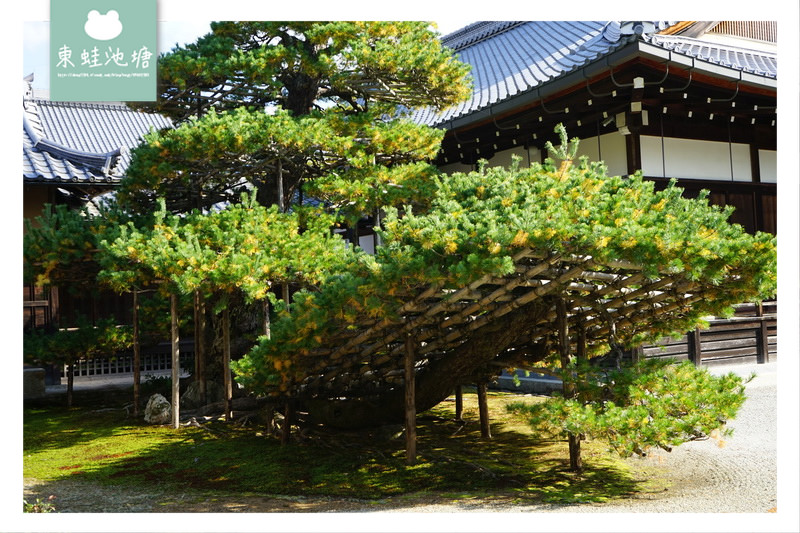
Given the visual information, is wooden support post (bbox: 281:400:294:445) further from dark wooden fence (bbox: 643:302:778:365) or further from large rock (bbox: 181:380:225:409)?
dark wooden fence (bbox: 643:302:778:365)

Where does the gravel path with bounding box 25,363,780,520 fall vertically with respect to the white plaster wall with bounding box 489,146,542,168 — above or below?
below

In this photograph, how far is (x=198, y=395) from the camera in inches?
382

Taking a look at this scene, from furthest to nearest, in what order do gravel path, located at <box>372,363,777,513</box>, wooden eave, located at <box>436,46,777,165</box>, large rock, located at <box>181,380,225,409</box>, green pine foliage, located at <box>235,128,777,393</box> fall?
large rock, located at <box>181,380,225,409</box>, wooden eave, located at <box>436,46,777,165</box>, gravel path, located at <box>372,363,777,513</box>, green pine foliage, located at <box>235,128,777,393</box>

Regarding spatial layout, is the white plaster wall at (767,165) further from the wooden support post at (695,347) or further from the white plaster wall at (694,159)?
the wooden support post at (695,347)

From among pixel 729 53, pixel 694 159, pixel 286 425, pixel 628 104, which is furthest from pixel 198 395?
pixel 729 53

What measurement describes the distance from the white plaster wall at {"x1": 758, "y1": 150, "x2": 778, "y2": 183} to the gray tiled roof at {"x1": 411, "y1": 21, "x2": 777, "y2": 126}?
1176mm

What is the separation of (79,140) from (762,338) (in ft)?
48.1

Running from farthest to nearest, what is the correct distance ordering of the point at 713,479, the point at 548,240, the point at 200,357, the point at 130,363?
the point at 130,363 → the point at 200,357 → the point at 713,479 → the point at 548,240

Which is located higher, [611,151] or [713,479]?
[611,151]

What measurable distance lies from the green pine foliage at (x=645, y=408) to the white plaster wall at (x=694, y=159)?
4.04 m

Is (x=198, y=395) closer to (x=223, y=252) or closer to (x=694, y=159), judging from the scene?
(x=223, y=252)

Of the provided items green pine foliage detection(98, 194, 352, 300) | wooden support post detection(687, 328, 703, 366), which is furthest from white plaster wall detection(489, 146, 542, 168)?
green pine foliage detection(98, 194, 352, 300)

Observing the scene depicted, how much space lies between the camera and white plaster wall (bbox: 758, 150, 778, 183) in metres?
10.2

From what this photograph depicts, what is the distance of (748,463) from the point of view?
6539mm
